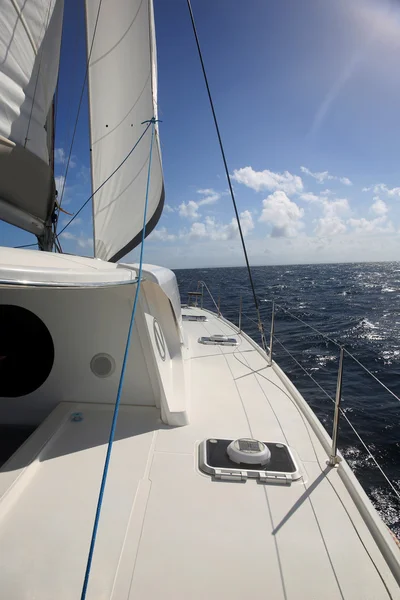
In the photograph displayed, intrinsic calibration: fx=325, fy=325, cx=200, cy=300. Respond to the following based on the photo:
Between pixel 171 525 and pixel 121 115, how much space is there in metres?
5.05

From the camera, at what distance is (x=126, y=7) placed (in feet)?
14.9

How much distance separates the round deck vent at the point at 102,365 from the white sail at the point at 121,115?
2.35 m

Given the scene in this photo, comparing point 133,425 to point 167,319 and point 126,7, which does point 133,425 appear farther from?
point 126,7

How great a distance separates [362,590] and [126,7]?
6481mm

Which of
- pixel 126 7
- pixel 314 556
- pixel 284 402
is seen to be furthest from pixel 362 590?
pixel 126 7

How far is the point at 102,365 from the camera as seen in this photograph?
306cm

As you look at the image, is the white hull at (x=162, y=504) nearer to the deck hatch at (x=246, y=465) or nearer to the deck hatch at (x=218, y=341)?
the deck hatch at (x=246, y=465)

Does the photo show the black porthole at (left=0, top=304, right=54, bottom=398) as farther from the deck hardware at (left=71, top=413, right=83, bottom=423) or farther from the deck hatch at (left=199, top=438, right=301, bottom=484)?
the deck hatch at (left=199, top=438, right=301, bottom=484)

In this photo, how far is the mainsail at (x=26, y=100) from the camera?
2770 mm

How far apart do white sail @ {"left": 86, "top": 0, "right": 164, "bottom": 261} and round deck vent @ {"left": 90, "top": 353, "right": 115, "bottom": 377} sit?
235 centimetres

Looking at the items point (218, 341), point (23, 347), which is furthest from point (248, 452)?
point (218, 341)

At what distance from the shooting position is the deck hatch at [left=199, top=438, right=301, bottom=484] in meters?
2.24

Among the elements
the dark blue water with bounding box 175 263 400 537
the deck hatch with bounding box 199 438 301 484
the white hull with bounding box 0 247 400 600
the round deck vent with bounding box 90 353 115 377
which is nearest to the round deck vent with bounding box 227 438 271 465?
the deck hatch with bounding box 199 438 301 484

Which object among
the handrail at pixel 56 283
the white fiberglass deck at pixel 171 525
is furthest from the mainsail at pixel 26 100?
the white fiberglass deck at pixel 171 525
